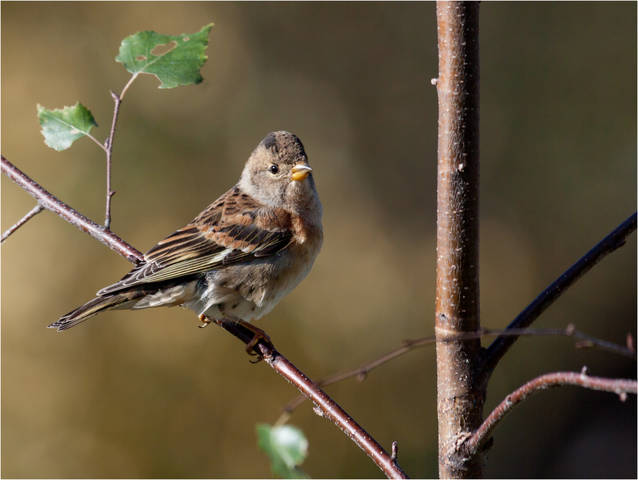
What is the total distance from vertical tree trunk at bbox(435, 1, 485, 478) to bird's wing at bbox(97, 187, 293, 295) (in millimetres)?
1509

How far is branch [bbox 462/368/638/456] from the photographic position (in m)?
1.34

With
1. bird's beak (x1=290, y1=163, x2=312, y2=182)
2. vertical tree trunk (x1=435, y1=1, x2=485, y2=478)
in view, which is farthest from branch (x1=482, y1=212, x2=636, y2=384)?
bird's beak (x1=290, y1=163, x2=312, y2=182)

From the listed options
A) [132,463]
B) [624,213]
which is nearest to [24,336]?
[132,463]

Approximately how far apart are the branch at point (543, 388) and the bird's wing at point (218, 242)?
1.64m

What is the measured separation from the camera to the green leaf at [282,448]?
137cm

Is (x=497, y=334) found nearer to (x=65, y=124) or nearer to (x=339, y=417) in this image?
(x=339, y=417)

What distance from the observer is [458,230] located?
191cm

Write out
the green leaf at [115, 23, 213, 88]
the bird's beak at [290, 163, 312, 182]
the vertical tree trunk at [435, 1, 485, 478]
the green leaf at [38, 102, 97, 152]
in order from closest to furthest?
the vertical tree trunk at [435, 1, 485, 478]
the green leaf at [115, 23, 213, 88]
the green leaf at [38, 102, 97, 152]
the bird's beak at [290, 163, 312, 182]

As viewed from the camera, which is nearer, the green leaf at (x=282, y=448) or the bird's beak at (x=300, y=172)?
the green leaf at (x=282, y=448)

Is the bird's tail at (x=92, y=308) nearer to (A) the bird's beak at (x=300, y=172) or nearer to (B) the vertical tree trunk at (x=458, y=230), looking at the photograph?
(A) the bird's beak at (x=300, y=172)

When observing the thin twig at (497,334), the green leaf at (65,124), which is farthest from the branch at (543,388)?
the green leaf at (65,124)

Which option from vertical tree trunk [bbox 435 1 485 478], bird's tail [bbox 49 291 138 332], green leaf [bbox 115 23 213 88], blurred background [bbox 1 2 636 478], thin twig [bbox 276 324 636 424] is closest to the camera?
thin twig [bbox 276 324 636 424]

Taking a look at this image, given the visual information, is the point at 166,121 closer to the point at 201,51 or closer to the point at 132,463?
the point at 132,463

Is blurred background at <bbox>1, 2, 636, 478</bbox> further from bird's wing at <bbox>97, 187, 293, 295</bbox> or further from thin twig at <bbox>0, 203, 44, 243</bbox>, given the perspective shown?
thin twig at <bbox>0, 203, 44, 243</bbox>
